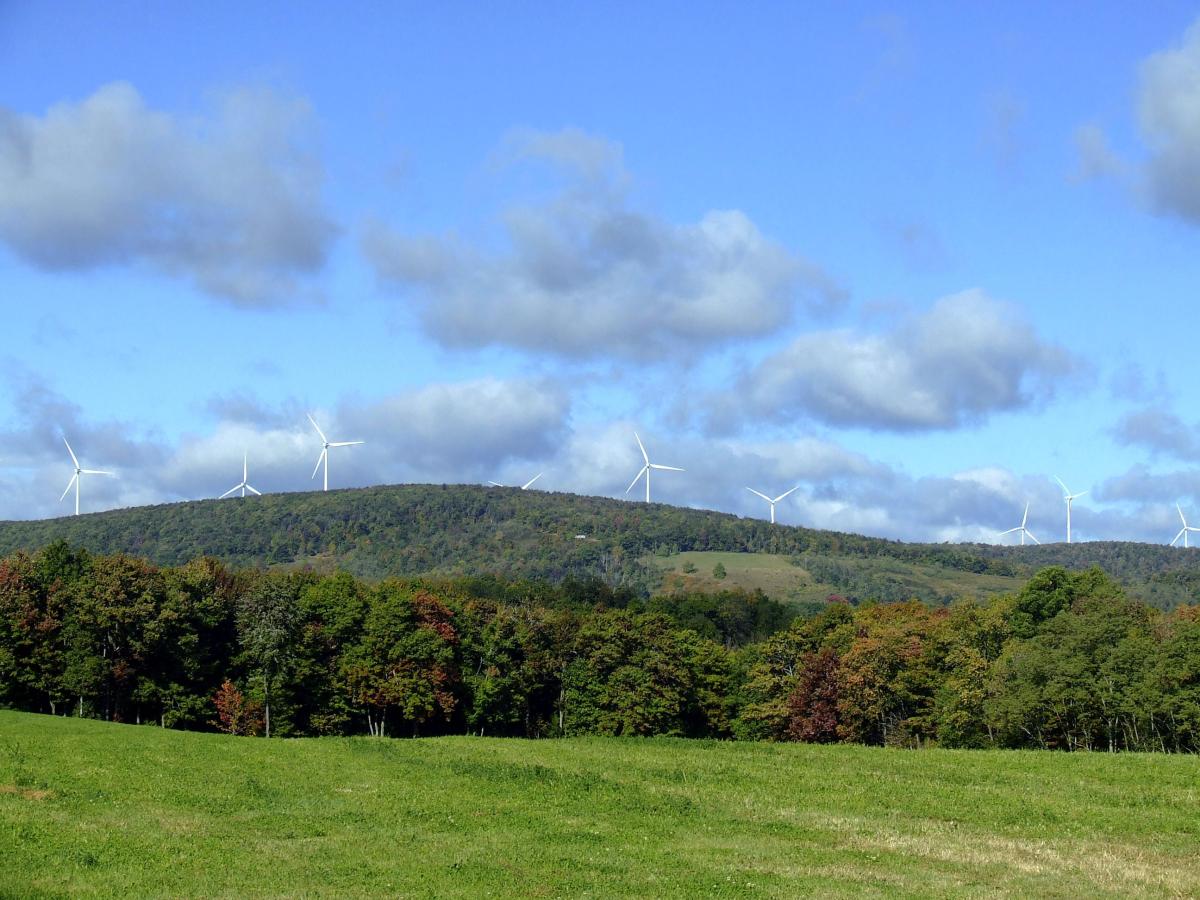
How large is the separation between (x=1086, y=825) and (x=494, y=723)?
232 feet

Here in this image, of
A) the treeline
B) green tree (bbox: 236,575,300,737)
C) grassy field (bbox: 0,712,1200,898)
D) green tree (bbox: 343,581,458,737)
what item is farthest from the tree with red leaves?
grassy field (bbox: 0,712,1200,898)

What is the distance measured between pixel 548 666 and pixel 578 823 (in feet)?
244

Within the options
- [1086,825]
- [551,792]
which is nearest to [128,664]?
[551,792]

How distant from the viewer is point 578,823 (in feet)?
114

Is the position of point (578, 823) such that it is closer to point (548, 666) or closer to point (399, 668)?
point (399, 668)

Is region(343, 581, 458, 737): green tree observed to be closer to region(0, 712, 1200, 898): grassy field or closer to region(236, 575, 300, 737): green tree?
region(236, 575, 300, 737): green tree

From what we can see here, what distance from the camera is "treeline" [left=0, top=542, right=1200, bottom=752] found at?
81125mm

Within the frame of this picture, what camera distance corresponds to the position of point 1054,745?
85.8 m

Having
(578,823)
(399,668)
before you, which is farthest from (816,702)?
(578,823)

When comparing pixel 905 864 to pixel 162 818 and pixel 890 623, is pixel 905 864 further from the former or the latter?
pixel 890 623

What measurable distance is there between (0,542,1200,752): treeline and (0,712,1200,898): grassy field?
2797cm

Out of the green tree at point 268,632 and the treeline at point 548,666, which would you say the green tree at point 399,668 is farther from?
the green tree at point 268,632

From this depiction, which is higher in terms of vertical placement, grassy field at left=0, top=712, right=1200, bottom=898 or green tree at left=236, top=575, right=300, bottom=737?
green tree at left=236, top=575, right=300, bottom=737

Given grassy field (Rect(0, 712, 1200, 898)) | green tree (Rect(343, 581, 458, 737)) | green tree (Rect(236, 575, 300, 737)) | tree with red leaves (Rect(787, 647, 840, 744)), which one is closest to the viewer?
grassy field (Rect(0, 712, 1200, 898))
